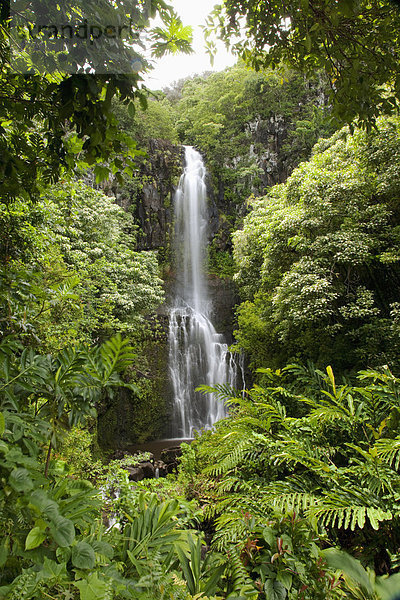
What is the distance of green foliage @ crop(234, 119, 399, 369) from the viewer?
5398mm

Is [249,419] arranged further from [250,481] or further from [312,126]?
[312,126]

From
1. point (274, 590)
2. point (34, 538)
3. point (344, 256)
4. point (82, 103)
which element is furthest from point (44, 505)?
point (344, 256)

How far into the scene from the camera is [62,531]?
1.09 m

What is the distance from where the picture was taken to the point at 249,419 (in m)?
3.27

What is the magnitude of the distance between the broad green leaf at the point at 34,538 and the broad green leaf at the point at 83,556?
0.45 feet

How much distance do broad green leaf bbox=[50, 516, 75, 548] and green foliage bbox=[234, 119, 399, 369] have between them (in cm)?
489

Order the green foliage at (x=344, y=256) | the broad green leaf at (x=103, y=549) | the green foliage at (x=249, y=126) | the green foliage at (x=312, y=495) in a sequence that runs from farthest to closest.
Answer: the green foliage at (x=249, y=126) < the green foliage at (x=344, y=256) < the green foliage at (x=312, y=495) < the broad green leaf at (x=103, y=549)

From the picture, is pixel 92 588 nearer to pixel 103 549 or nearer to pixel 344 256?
pixel 103 549

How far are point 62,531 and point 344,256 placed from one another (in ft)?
18.3

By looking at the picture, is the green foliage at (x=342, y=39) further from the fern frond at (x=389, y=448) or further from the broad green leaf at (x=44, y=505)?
the broad green leaf at (x=44, y=505)

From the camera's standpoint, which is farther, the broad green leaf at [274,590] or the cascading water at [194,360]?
the cascading water at [194,360]

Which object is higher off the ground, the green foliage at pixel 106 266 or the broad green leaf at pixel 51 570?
the green foliage at pixel 106 266

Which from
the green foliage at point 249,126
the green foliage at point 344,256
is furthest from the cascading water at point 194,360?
the green foliage at point 249,126

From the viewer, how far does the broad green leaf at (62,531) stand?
1.05 m
